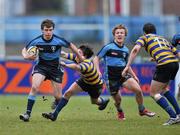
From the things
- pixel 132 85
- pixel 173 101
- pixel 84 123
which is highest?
pixel 132 85

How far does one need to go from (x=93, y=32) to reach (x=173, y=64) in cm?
2319

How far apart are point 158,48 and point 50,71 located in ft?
8.44

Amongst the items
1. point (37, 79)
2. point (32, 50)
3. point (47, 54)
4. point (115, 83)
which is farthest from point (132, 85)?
point (32, 50)

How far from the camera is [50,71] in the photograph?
674 inches

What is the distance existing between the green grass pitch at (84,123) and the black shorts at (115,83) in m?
0.65

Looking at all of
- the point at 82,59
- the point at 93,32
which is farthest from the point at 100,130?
the point at 93,32

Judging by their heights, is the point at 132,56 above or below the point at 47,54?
above

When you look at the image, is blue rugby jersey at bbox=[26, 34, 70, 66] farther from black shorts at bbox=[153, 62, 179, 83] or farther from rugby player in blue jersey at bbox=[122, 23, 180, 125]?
black shorts at bbox=[153, 62, 179, 83]

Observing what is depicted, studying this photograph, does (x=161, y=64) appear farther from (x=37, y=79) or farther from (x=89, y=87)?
(x=37, y=79)

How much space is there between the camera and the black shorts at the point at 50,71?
55.8ft

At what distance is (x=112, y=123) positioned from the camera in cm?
1639

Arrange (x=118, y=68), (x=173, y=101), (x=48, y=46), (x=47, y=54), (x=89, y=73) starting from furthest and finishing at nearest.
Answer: (x=118, y=68) < (x=47, y=54) < (x=48, y=46) < (x=89, y=73) < (x=173, y=101)

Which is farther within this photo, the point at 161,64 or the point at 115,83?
the point at 115,83

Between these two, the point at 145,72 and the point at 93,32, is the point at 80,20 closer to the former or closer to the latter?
the point at 93,32
